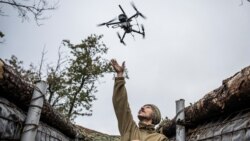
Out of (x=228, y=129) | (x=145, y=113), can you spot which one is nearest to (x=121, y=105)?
(x=145, y=113)

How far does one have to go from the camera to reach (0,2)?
6281 millimetres

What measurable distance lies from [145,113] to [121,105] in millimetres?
400

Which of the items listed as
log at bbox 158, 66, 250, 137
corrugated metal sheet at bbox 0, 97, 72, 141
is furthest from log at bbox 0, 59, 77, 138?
log at bbox 158, 66, 250, 137

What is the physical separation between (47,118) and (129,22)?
4.58 m

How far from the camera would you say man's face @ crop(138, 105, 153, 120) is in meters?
3.15

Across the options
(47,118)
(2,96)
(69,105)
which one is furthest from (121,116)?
(69,105)

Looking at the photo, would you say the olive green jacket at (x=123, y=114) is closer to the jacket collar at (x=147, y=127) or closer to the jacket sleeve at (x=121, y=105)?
the jacket sleeve at (x=121, y=105)

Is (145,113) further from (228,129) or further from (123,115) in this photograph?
(228,129)

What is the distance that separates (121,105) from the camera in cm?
A: 288

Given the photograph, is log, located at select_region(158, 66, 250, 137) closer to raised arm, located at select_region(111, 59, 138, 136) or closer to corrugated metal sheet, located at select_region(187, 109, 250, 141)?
corrugated metal sheet, located at select_region(187, 109, 250, 141)

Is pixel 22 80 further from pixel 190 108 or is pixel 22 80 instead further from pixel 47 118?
pixel 190 108

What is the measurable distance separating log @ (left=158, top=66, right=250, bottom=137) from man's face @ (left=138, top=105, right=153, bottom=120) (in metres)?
0.93

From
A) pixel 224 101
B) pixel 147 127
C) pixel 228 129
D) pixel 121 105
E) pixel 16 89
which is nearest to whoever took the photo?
pixel 121 105

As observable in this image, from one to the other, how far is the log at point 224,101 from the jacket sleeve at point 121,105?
48.5 inches
